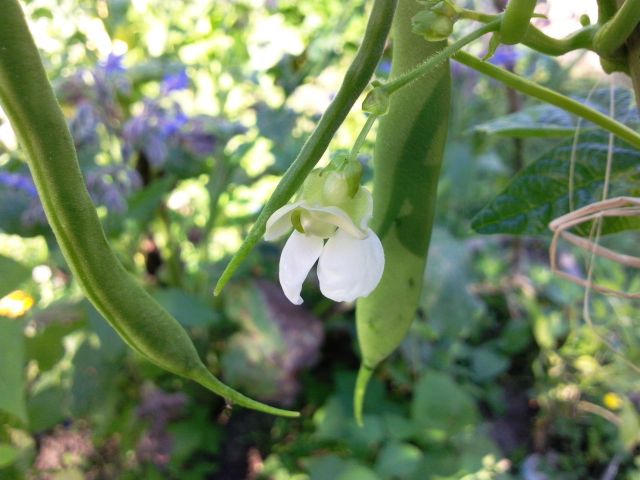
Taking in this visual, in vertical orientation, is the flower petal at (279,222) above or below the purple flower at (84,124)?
above

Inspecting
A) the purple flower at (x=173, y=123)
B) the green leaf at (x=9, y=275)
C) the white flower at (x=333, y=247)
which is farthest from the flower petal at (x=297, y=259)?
the purple flower at (x=173, y=123)

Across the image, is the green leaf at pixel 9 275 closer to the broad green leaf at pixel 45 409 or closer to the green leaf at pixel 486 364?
the broad green leaf at pixel 45 409

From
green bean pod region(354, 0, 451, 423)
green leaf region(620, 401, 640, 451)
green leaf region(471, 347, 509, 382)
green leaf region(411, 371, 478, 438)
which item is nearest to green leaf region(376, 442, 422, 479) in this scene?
green leaf region(411, 371, 478, 438)

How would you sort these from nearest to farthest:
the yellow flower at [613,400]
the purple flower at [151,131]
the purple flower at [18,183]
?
the purple flower at [18,183] → the purple flower at [151,131] → the yellow flower at [613,400]

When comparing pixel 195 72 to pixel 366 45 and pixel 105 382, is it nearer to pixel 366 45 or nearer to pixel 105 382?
pixel 105 382

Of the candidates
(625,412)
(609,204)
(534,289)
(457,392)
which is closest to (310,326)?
(457,392)

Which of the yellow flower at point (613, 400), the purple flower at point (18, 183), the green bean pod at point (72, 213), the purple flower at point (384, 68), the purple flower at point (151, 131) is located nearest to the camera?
the green bean pod at point (72, 213)
